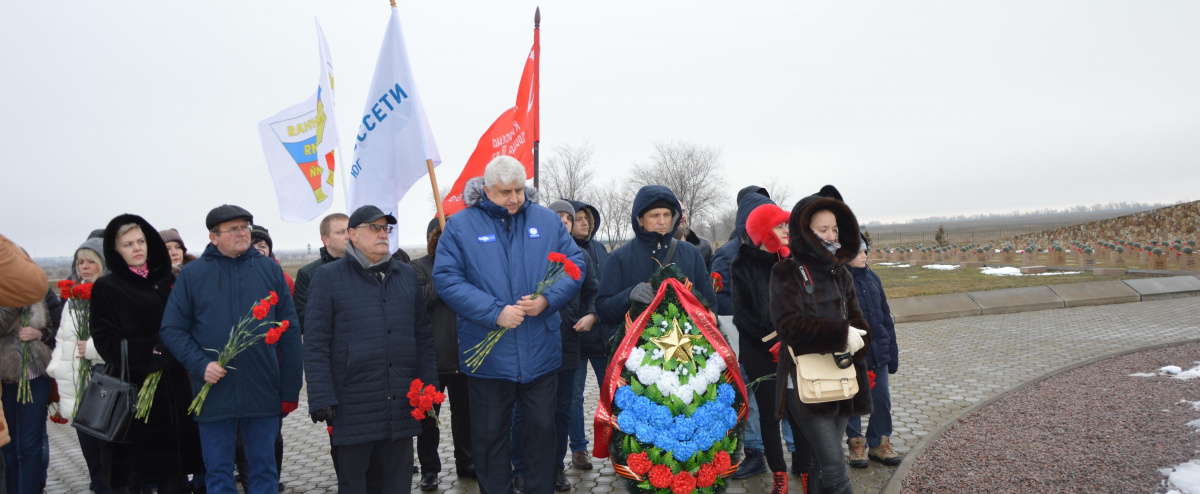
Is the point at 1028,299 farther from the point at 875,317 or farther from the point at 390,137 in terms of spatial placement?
the point at 390,137

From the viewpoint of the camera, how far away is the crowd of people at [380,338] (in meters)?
3.49

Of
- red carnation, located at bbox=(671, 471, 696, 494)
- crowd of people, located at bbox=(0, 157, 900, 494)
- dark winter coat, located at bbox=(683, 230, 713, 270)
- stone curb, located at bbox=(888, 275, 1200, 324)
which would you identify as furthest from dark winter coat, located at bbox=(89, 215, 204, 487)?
stone curb, located at bbox=(888, 275, 1200, 324)

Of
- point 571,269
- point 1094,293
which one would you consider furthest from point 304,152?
point 1094,293

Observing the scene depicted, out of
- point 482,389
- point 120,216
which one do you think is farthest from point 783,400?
point 120,216

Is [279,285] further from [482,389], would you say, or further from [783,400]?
[783,400]

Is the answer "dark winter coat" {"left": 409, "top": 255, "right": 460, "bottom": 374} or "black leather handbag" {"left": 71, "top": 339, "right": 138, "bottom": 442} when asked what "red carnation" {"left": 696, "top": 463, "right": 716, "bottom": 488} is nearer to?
"dark winter coat" {"left": 409, "top": 255, "right": 460, "bottom": 374}

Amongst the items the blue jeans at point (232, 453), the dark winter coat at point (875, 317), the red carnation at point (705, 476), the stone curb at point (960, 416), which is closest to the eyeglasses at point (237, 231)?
the blue jeans at point (232, 453)

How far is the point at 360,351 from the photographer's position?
356 centimetres

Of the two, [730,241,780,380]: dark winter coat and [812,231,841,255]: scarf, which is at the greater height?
[812,231,841,255]: scarf

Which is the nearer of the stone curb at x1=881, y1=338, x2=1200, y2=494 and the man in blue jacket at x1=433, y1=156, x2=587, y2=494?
the man in blue jacket at x1=433, y1=156, x2=587, y2=494

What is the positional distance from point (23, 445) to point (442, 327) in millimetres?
2797

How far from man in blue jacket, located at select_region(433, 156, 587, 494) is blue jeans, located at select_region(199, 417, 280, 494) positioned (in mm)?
1257

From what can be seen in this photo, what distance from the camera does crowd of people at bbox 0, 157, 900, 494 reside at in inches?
137

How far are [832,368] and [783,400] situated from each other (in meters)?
0.41
